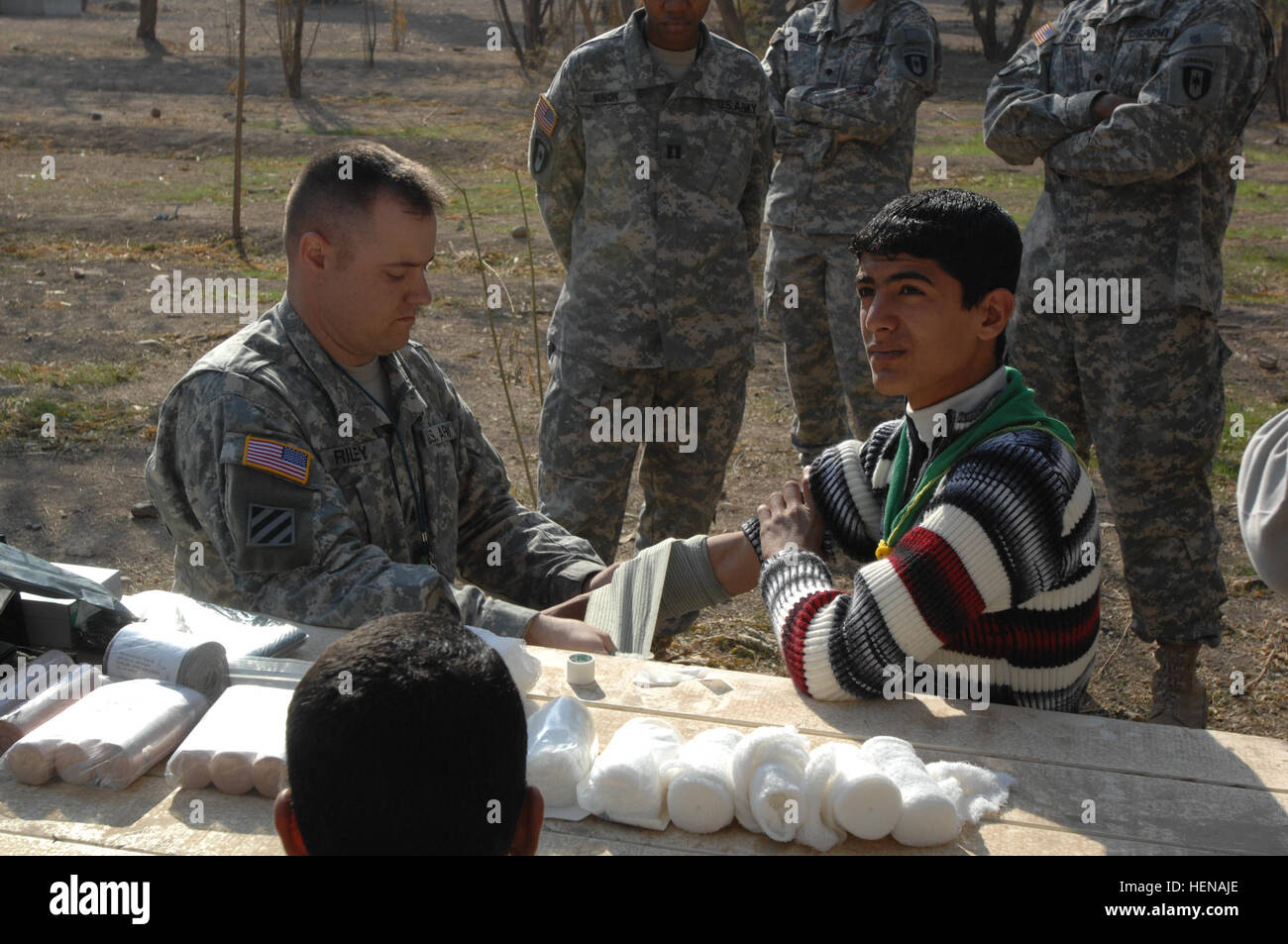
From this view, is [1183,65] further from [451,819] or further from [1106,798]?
[451,819]

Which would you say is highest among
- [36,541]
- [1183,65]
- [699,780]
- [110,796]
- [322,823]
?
[1183,65]

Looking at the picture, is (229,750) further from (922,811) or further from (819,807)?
(922,811)

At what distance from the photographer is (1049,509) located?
2.10m

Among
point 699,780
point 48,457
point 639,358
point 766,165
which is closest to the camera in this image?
point 699,780

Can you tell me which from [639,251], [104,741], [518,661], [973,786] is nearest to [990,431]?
[973,786]

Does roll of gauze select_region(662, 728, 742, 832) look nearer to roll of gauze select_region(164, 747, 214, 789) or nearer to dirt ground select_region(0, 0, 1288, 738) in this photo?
roll of gauze select_region(164, 747, 214, 789)

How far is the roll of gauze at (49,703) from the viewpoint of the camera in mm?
1854

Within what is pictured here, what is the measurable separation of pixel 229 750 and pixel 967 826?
1.03 m

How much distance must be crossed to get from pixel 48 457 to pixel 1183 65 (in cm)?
481

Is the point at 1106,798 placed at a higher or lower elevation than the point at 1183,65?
lower

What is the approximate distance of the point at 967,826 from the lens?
1738mm

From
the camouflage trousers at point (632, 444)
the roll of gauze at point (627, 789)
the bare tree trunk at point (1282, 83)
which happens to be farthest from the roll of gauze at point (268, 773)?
the bare tree trunk at point (1282, 83)

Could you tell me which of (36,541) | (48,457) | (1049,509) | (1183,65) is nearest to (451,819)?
(1049,509)

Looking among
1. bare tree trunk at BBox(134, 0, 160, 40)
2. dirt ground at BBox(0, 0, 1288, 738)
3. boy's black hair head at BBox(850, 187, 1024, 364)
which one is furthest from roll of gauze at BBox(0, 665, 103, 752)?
bare tree trunk at BBox(134, 0, 160, 40)
